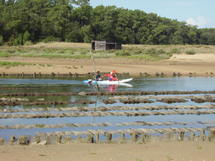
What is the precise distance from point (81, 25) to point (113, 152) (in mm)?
78224

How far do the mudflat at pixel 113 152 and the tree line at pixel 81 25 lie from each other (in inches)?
2476

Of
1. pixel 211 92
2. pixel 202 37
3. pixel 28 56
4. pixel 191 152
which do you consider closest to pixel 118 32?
pixel 202 37

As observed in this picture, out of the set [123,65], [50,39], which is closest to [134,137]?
[123,65]

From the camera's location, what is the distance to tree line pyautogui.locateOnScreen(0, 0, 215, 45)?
7981cm

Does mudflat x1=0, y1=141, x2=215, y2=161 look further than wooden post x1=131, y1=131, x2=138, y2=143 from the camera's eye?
No

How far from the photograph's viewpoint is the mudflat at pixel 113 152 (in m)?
13.0

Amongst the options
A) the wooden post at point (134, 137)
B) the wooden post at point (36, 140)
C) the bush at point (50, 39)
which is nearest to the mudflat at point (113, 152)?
the wooden post at point (36, 140)

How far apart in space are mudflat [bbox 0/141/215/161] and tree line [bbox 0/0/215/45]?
206 ft

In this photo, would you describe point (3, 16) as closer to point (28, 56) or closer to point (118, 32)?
point (118, 32)

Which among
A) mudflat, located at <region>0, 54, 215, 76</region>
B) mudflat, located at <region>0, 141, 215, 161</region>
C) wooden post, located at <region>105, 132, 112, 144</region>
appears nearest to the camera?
mudflat, located at <region>0, 141, 215, 161</region>

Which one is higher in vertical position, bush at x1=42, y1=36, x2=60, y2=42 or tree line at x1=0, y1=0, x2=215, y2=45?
tree line at x1=0, y1=0, x2=215, y2=45

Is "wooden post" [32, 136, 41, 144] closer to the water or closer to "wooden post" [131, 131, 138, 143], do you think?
the water

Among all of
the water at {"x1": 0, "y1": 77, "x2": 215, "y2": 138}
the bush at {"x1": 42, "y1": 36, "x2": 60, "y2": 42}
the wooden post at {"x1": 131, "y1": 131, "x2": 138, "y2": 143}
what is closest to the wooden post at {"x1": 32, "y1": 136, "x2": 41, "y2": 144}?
the water at {"x1": 0, "y1": 77, "x2": 215, "y2": 138}

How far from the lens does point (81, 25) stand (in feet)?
298
